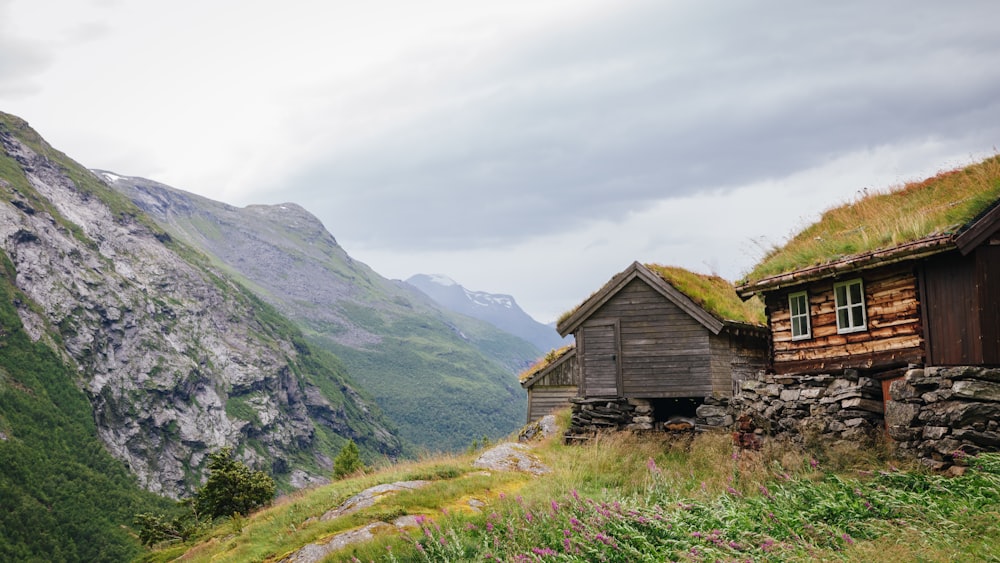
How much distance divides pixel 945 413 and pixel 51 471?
16959 cm

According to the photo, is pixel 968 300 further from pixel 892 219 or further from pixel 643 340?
pixel 643 340

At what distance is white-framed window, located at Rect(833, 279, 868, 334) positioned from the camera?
1789 centimetres

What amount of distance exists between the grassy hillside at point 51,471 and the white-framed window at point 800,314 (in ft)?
424

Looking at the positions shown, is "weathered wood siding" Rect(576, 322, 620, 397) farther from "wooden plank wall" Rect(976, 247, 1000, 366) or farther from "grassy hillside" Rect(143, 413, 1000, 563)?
"wooden plank wall" Rect(976, 247, 1000, 366)

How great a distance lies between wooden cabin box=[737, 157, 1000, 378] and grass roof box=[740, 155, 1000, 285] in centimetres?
4

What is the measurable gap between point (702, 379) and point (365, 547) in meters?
15.8

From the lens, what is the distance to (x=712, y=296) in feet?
88.8

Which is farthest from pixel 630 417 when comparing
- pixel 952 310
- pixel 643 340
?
pixel 952 310

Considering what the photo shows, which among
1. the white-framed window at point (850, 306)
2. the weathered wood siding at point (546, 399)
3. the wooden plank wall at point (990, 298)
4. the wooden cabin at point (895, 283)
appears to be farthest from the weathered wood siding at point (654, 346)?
the wooden plank wall at point (990, 298)

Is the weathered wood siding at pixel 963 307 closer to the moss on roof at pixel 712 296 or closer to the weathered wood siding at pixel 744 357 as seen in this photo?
the moss on roof at pixel 712 296

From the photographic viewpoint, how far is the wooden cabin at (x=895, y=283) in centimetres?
1511

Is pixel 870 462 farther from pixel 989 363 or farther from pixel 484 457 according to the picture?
pixel 484 457

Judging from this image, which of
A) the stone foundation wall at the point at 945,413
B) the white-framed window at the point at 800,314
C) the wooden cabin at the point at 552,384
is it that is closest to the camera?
the stone foundation wall at the point at 945,413

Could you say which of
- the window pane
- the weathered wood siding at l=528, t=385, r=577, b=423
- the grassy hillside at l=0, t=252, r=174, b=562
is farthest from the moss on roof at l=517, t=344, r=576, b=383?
the grassy hillside at l=0, t=252, r=174, b=562
